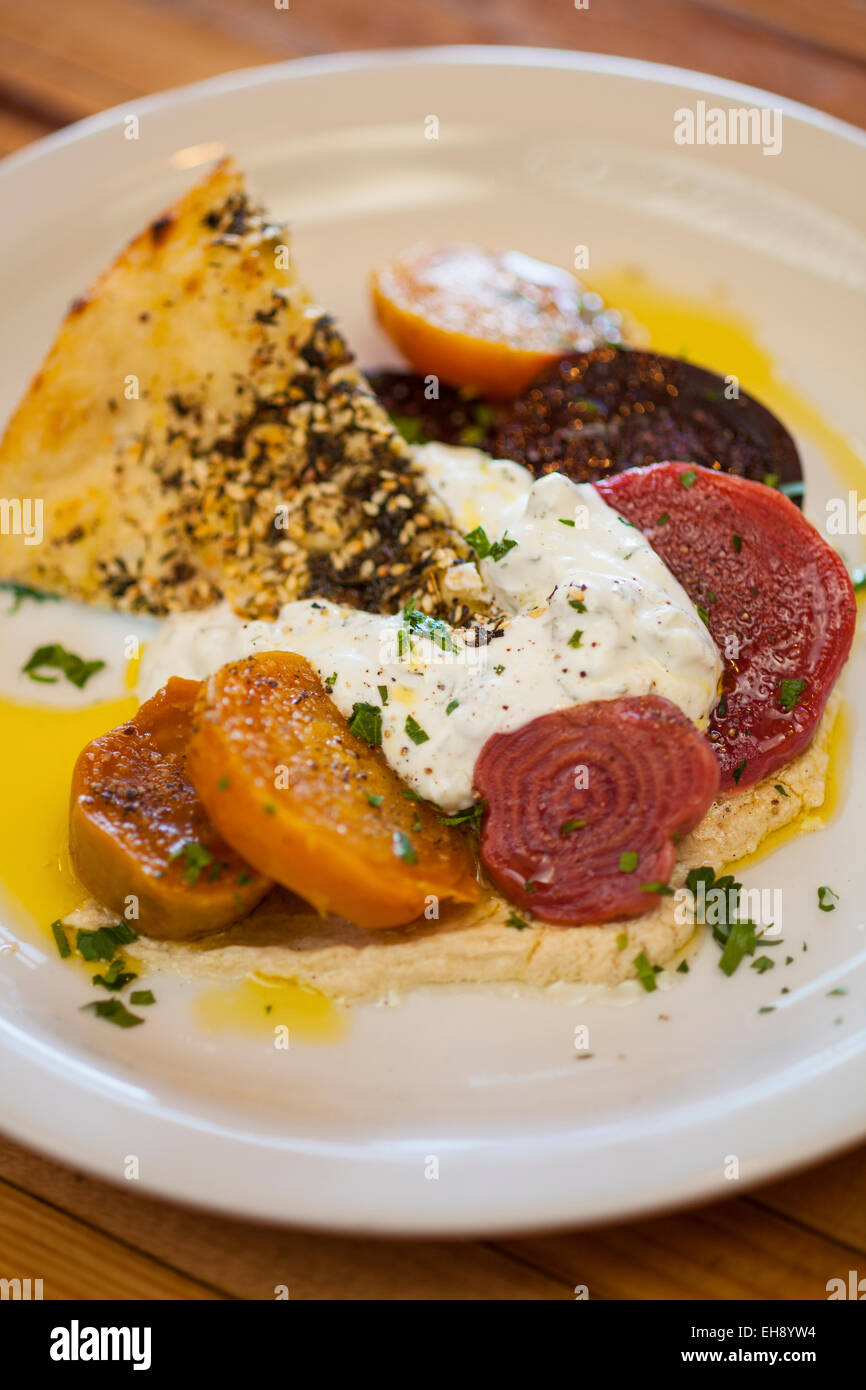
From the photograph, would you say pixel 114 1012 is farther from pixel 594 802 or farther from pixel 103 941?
pixel 594 802

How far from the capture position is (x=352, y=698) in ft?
12.0

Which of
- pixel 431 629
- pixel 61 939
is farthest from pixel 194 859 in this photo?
pixel 431 629

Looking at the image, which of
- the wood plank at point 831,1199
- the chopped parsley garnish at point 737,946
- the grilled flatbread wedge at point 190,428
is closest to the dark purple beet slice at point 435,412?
the grilled flatbread wedge at point 190,428

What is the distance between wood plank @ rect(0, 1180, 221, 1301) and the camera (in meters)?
2.94

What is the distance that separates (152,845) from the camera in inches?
135

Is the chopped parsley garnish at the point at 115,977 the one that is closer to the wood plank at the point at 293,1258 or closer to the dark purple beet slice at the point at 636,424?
the wood plank at the point at 293,1258

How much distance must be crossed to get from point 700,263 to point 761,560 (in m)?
2.12

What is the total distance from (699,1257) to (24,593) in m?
3.17

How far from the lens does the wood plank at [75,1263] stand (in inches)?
116

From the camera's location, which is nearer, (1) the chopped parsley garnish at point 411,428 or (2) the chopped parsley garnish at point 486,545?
(2) the chopped parsley garnish at point 486,545

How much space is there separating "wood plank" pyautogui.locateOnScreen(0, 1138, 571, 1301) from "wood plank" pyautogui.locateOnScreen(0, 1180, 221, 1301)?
1cm

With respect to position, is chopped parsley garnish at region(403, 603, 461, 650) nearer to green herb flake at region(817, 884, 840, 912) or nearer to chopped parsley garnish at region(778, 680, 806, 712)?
chopped parsley garnish at region(778, 680, 806, 712)

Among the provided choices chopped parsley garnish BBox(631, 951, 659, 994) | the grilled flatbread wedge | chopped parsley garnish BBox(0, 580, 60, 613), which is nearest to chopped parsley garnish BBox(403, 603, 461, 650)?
the grilled flatbread wedge

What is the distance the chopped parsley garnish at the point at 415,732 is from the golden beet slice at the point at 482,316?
6.90 feet
